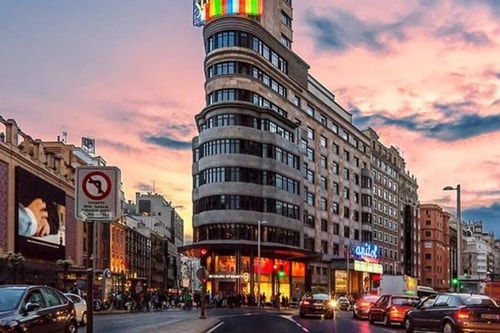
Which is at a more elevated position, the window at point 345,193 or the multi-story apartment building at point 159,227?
the window at point 345,193

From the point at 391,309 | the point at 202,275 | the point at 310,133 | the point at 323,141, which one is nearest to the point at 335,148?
the point at 323,141

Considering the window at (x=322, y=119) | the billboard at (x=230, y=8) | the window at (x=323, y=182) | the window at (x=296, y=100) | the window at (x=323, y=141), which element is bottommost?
the window at (x=323, y=182)

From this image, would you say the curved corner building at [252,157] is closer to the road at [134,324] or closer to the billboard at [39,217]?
the billboard at [39,217]

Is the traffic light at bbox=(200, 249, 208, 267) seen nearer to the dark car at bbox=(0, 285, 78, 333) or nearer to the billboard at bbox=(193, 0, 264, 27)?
the billboard at bbox=(193, 0, 264, 27)

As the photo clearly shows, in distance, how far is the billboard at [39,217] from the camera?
5534 cm

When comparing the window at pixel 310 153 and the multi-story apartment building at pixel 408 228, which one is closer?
the window at pixel 310 153

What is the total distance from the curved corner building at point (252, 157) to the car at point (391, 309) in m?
35.5

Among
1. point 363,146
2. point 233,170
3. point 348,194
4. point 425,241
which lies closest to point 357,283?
point 348,194

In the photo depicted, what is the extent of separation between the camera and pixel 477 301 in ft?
78.4

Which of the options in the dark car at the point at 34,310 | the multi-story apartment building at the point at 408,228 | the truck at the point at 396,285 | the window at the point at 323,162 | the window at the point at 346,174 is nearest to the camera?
the dark car at the point at 34,310

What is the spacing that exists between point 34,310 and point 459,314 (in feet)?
45.8

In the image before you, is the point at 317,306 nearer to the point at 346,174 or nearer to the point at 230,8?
the point at 230,8

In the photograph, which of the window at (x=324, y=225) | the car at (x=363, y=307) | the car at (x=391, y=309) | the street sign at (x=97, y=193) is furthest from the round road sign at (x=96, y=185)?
the window at (x=324, y=225)

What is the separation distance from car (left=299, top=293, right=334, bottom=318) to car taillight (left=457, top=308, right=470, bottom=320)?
18376 millimetres
